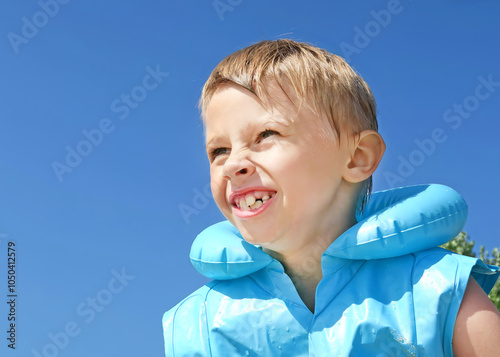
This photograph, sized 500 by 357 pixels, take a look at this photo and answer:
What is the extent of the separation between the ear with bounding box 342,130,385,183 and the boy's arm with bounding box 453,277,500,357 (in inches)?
29.2

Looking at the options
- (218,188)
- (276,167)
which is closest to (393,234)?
(276,167)

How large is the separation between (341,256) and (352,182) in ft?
1.21

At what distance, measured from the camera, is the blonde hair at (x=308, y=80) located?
2.88 metres

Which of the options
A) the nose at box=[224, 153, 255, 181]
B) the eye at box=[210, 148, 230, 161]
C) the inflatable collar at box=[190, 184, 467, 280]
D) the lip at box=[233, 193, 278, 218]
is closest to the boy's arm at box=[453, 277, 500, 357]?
the inflatable collar at box=[190, 184, 467, 280]

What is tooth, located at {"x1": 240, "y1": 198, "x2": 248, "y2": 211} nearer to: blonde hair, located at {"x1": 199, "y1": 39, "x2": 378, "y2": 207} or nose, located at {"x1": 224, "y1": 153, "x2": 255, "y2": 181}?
nose, located at {"x1": 224, "y1": 153, "x2": 255, "y2": 181}

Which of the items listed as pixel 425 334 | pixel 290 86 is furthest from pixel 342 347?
pixel 290 86

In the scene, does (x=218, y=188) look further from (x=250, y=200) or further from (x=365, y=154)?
(x=365, y=154)

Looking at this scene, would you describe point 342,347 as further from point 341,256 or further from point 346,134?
point 346,134

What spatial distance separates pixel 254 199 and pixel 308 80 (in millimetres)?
626

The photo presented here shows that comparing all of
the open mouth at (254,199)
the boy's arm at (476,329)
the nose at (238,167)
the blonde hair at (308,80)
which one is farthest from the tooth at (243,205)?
the boy's arm at (476,329)

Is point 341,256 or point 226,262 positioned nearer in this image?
point 341,256

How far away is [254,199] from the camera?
2.80m

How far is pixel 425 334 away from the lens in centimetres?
258

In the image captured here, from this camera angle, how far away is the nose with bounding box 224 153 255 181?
2.77m
